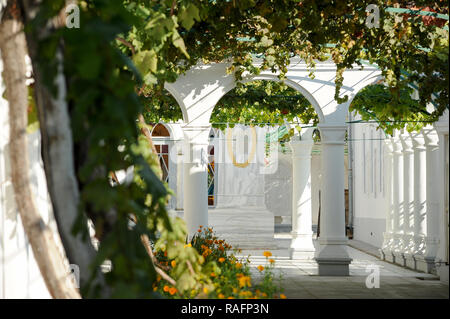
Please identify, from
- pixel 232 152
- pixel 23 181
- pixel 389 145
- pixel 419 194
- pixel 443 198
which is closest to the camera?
pixel 23 181

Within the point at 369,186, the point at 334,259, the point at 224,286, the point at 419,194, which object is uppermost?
the point at 369,186

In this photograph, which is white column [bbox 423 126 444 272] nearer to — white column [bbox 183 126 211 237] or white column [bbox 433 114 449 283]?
white column [bbox 433 114 449 283]

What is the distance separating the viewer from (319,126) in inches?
489

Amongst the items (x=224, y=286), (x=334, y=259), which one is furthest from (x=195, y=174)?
(x=224, y=286)

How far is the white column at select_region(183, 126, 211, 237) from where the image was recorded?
1184 cm

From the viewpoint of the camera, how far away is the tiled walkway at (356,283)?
32.0 feet

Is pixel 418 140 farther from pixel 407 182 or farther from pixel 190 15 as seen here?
pixel 190 15

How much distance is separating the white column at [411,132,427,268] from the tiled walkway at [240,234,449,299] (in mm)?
602

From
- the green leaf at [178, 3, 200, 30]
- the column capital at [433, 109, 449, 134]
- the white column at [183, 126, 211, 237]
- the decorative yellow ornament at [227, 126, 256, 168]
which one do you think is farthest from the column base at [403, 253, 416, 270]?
the green leaf at [178, 3, 200, 30]

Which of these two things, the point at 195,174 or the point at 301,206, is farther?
the point at 301,206

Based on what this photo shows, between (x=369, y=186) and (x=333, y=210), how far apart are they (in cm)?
909
